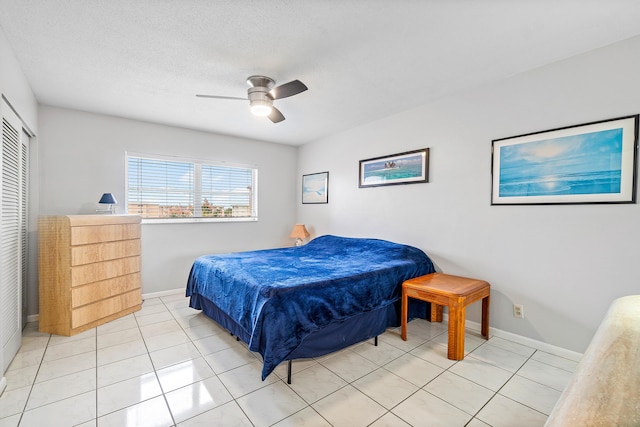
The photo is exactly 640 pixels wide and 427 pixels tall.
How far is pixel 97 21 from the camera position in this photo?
1.84 m

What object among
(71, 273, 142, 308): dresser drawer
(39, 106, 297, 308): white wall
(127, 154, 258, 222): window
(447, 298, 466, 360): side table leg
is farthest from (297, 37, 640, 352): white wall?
(71, 273, 142, 308): dresser drawer

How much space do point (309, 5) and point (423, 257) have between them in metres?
2.62

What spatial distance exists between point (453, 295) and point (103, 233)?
3.54m

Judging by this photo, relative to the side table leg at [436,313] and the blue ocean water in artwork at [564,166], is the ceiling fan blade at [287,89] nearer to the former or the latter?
the blue ocean water in artwork at [564,166]

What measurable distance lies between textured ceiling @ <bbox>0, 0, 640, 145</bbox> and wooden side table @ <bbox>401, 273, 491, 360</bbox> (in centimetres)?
193

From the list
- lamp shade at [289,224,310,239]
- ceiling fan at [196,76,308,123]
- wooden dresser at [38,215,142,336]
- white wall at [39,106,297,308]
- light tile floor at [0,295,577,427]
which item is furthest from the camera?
lamp shade at [289,224,310,239]

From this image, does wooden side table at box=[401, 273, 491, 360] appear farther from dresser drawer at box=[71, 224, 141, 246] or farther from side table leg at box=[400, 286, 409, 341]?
dresser drawer at box=[71, 224, 141, 246]

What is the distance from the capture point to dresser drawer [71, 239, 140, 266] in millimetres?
2793

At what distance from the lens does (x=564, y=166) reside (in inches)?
91.7

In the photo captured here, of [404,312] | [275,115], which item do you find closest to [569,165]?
[404,312]

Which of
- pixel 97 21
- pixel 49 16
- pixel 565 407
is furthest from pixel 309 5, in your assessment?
pixel 565 407

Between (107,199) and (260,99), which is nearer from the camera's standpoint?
(260,99)

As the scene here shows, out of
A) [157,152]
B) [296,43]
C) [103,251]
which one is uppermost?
[296,43]

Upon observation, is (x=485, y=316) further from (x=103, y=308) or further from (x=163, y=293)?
(x=163, y=293)
